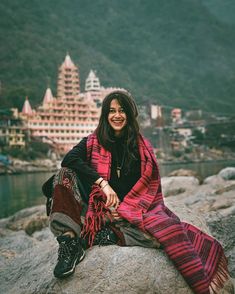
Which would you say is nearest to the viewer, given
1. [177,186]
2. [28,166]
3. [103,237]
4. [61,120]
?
[103,237]

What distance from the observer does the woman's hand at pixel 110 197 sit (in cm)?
201

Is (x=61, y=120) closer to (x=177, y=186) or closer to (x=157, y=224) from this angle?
(x=177, y=186)

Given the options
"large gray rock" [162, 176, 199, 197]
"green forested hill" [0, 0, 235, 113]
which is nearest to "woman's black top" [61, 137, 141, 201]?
"large gray rock" [162, 176, 199, 197]

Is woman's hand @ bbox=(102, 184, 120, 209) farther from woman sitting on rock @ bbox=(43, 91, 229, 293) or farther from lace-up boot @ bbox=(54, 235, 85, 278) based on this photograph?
lace-up boot @ bbox=(54, 235, 85, 278)

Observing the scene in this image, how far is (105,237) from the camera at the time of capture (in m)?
1.99

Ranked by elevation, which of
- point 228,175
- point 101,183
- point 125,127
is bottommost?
point 228,175

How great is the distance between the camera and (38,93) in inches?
1927

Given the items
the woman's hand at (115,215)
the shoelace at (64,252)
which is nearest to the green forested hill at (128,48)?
the woman's hand at (115,215)

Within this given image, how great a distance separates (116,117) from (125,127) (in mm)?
80

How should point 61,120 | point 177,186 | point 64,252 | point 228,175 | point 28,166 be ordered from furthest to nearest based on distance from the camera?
point 61,120, point 28,166, point 228,175, point 177,186, point 64,252

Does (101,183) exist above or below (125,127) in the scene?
below

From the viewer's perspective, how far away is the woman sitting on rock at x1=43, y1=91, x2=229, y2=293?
185 centimetres

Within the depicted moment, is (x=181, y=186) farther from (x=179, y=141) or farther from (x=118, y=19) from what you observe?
(x=118, y=19)

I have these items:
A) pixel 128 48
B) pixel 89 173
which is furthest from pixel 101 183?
pixel 128 48
